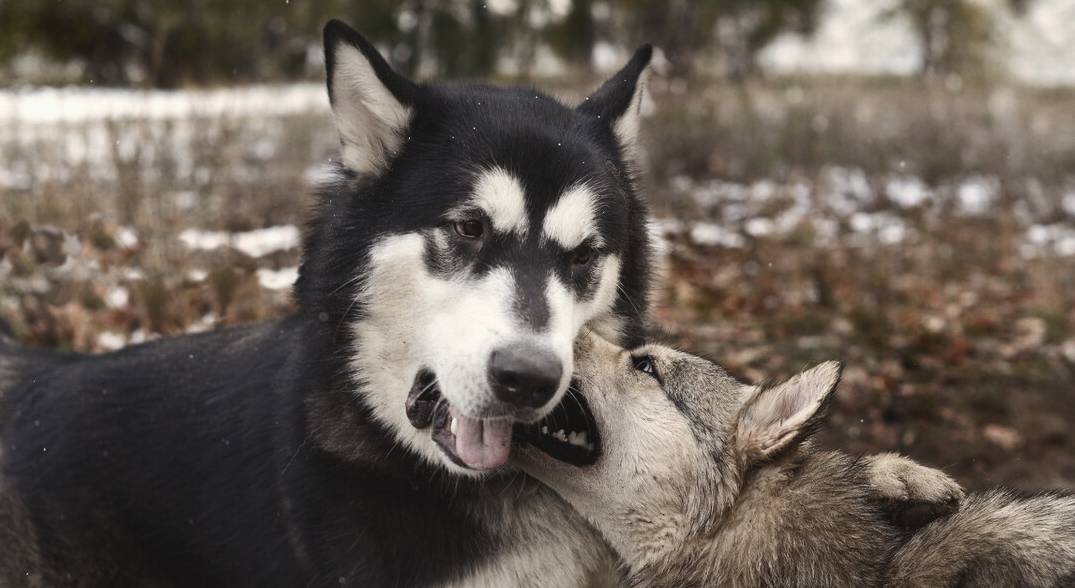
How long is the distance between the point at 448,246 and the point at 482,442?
2.09 feet

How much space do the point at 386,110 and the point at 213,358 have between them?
4.62 feet

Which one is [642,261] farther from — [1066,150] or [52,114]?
[1066,150]

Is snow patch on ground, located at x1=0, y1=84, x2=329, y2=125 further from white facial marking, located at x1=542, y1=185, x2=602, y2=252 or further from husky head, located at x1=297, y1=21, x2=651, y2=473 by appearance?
white facial marking, located at x1=542, y1=185, x2=602, y2=252

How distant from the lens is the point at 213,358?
3.92 metres

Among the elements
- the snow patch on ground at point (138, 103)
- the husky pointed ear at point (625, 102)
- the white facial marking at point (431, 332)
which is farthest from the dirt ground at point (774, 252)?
the white facial marking at point (431, 332)

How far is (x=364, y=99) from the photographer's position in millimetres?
3195

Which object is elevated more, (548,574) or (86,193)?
(548,574)

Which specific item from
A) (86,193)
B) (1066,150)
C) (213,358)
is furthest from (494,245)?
(1066,150)

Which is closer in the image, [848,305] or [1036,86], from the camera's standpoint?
[848,305]

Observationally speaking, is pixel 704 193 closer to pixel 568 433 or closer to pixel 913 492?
pixel 913 492

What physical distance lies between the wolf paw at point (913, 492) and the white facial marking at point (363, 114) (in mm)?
2098

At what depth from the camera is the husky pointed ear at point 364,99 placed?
3.11 metres

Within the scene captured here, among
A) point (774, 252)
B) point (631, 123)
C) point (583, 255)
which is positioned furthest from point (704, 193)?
point (583, 255)

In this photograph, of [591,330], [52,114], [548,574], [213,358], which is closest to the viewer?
[548,574]
